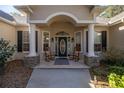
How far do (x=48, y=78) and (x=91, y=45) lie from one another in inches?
215

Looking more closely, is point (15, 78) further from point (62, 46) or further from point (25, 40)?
point (62, 46)

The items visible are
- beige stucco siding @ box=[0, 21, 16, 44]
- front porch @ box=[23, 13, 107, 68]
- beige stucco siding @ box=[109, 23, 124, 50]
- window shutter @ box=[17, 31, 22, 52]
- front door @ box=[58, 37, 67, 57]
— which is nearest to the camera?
beige stucco siding @ box=[0, 21, 16, 44]

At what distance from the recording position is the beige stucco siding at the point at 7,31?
18.8 meters

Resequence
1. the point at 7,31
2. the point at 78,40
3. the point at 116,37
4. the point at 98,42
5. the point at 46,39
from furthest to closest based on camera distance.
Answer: the point at 46,39, the point at 78,40, the point at 98,42, the point at 116,37, the point at 7,31

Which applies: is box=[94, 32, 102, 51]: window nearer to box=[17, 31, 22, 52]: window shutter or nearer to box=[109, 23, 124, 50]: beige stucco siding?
A: box=[109, 23, 124, 50]: beige stucco siding

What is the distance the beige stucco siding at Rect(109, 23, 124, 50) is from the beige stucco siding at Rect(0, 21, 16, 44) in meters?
9.29

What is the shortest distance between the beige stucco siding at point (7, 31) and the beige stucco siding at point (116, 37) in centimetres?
929

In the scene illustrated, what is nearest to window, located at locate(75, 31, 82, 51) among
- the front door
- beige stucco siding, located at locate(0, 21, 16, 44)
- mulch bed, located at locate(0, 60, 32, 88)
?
the front door

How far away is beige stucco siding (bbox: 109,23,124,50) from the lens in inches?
758

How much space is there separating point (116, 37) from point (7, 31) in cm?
963

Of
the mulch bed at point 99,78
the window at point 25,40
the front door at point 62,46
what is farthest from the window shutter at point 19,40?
the mulch bed at point 99,78

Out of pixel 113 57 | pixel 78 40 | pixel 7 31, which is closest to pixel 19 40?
pixel 7 31

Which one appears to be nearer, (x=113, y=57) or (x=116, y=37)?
(x=113, y=57)

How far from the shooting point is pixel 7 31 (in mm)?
20328
